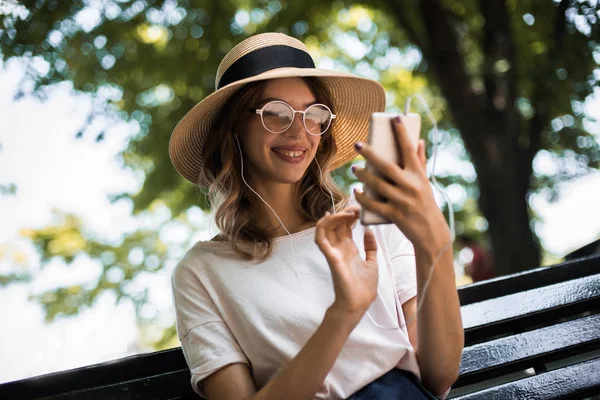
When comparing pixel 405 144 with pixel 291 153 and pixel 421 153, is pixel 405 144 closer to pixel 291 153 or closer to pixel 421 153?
pixel 421 153

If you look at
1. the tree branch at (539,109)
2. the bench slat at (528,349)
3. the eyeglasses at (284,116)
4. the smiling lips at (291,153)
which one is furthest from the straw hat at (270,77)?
the tree branch at (539,109)

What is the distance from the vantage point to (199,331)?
7.34 ft

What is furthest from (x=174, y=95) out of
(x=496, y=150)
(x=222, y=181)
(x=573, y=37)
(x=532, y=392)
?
(x=532, y=392)

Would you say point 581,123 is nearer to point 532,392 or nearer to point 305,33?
point 305,33

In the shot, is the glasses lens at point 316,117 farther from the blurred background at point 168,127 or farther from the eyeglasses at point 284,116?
the blurred background at point 168,127

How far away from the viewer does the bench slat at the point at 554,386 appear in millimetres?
2514

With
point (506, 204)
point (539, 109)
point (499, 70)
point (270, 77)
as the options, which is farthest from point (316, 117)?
point (539, 109)

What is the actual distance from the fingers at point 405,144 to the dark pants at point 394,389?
0.80 m

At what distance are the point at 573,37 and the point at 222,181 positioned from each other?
13.1 ft

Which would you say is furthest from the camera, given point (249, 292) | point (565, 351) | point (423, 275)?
point (565, 351)

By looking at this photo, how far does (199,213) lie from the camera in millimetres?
10758

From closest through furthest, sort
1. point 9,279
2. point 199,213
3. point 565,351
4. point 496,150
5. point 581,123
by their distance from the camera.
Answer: point 565,351 < point 496,150 < point 581,123 < point 199,213 < point 9,279

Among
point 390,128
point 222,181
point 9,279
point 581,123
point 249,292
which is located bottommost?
point 9,279

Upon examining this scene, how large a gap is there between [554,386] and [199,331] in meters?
1.36
